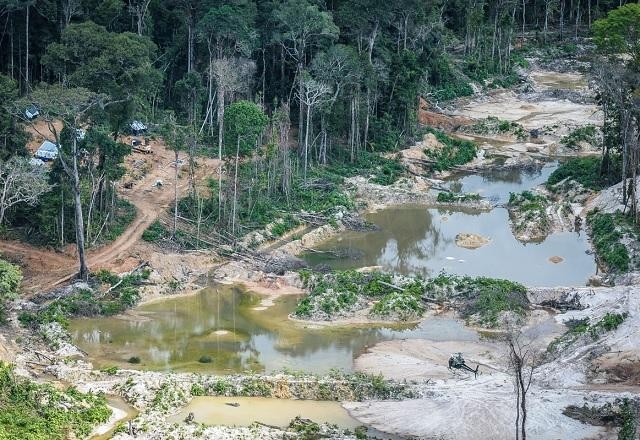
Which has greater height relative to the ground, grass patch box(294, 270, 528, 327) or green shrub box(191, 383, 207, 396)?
grass patch box(294, 270, 528, 327)

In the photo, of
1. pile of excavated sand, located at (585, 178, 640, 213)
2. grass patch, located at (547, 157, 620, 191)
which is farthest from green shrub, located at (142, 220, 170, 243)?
grass patch, located at (547, 157, 620, 191)

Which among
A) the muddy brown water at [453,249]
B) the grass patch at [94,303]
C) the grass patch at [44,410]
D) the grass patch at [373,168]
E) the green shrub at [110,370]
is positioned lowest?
the green shrub at [110,370]

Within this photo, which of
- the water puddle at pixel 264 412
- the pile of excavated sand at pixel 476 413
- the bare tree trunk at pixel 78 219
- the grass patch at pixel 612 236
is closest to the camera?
the pile of excavated sand at pixel 476 413

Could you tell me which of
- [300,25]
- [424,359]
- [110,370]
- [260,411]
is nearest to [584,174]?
[300,25]

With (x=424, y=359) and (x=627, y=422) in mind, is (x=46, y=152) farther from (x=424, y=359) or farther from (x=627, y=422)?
(x=627, y=422)

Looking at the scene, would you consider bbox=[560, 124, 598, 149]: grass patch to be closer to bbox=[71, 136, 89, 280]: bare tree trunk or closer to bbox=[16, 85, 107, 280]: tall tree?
bbox=[16, 85, 107, 280]: tall tree

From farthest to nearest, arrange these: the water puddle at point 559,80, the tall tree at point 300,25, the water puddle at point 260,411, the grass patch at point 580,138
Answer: the water puddle at point 559,80 < the grass patch at point 580,138 < the tall tree at point 300,25 < the water puddle at point 260,411

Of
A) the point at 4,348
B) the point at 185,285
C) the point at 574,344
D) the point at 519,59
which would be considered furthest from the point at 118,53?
the point at 519,59

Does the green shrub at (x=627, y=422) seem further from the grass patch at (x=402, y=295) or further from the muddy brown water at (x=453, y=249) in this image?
the muddy brown water at (x=453, y=249)

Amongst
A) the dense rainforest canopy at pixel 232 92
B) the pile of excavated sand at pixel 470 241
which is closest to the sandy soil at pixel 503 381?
the pile of excavated sand at pixel 470 241
